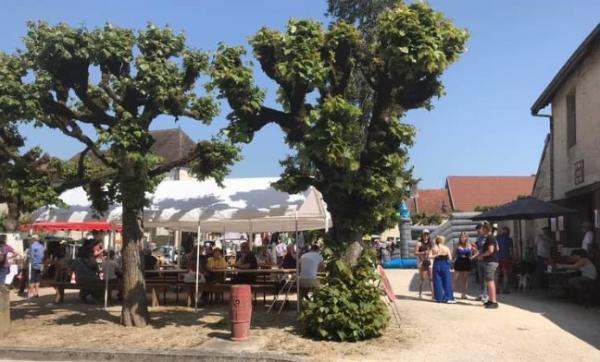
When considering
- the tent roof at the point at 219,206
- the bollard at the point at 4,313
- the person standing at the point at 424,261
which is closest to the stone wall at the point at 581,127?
the person standing at the point at 424,261

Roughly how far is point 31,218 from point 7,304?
519 cm

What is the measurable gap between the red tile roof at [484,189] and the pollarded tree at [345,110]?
157ft

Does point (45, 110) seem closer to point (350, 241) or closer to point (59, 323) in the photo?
point (59, 323)

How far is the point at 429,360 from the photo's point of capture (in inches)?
309

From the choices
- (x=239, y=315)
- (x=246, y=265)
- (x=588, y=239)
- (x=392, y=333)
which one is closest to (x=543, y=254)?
(x=588, y=239)

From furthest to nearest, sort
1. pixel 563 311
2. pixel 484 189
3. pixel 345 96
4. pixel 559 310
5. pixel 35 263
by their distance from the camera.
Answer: pixel 484 189 → pixel 35 263 → pixel 559 310 → pixel 563 311 → pixel 345 96

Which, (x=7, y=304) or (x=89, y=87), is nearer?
(x=7, y=304)

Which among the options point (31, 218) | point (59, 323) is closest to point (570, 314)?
point (59, 323)

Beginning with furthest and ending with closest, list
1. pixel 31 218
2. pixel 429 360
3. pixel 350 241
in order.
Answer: pixel 31 218 < pixel 350 241 < pixel 429 360

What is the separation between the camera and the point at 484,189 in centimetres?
5822

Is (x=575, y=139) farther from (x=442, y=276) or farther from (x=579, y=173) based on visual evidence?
(x=442, y=276)

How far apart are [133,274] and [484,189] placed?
172ft

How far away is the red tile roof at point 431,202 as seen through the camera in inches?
2343

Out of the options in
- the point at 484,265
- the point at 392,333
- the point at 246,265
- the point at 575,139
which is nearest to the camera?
the point at 392,333
